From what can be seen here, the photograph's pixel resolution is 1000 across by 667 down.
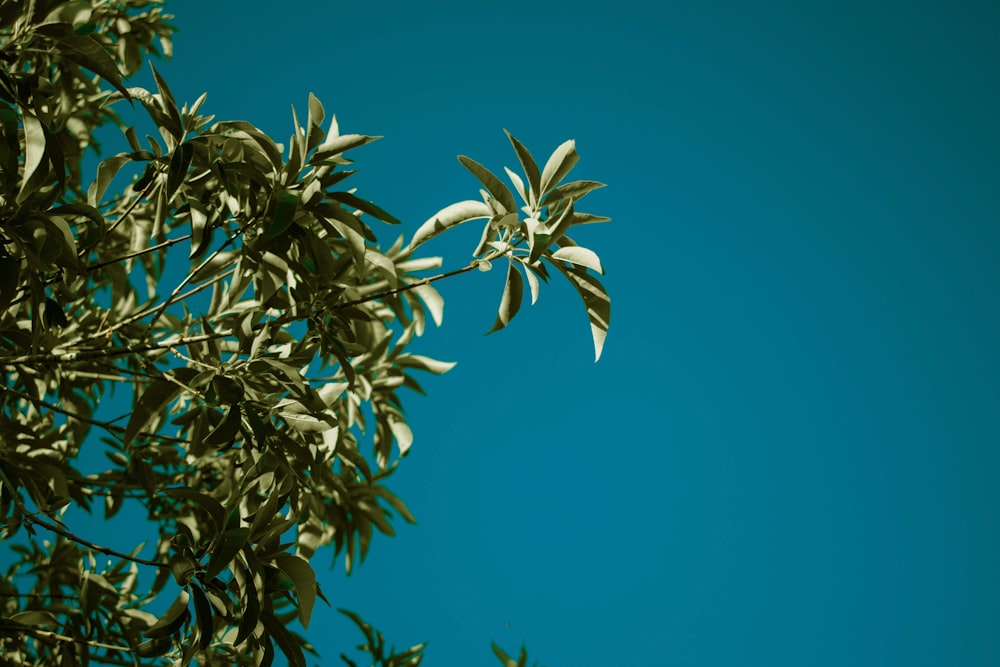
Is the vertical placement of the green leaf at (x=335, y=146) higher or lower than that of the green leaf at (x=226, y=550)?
higher

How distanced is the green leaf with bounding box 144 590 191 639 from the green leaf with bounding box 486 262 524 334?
78 centimetres

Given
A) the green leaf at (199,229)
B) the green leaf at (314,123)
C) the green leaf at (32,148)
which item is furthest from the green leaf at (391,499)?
the green leaf at (32,148)

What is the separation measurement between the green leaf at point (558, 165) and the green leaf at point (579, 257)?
0.15 metres

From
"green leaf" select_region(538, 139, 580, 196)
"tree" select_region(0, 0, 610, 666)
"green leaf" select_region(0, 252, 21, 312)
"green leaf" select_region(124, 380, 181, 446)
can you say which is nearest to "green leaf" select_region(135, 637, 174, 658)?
"tree" select_region(0, 0, 610, 666)

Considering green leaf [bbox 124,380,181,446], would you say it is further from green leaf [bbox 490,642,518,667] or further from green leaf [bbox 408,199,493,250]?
green leaf [bbox 490,642,518,667]

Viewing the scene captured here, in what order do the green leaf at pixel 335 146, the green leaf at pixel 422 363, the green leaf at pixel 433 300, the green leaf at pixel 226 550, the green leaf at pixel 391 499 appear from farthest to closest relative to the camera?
1. the green leaf at pixel 391 499
2. the green leaf at pixel 422 363
3. the green leaf at pixel 433 300
4. the green leaf at pixel 335 146
5. the green leaf at pixel 226 550

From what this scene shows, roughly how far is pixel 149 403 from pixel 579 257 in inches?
37.5

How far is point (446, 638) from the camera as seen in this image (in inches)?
531

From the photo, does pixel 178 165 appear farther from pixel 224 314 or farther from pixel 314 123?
pixel 224 314

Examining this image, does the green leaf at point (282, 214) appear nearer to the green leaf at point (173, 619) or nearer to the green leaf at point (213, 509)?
the green leaf at point (213, 509)

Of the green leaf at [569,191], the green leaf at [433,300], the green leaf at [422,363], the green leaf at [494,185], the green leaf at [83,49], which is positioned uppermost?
the green leaf at [422,363]

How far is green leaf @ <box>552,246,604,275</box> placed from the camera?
1636mm

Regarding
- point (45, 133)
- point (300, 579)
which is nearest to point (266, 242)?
point (45, 133)

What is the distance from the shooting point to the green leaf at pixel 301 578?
5.59ft
